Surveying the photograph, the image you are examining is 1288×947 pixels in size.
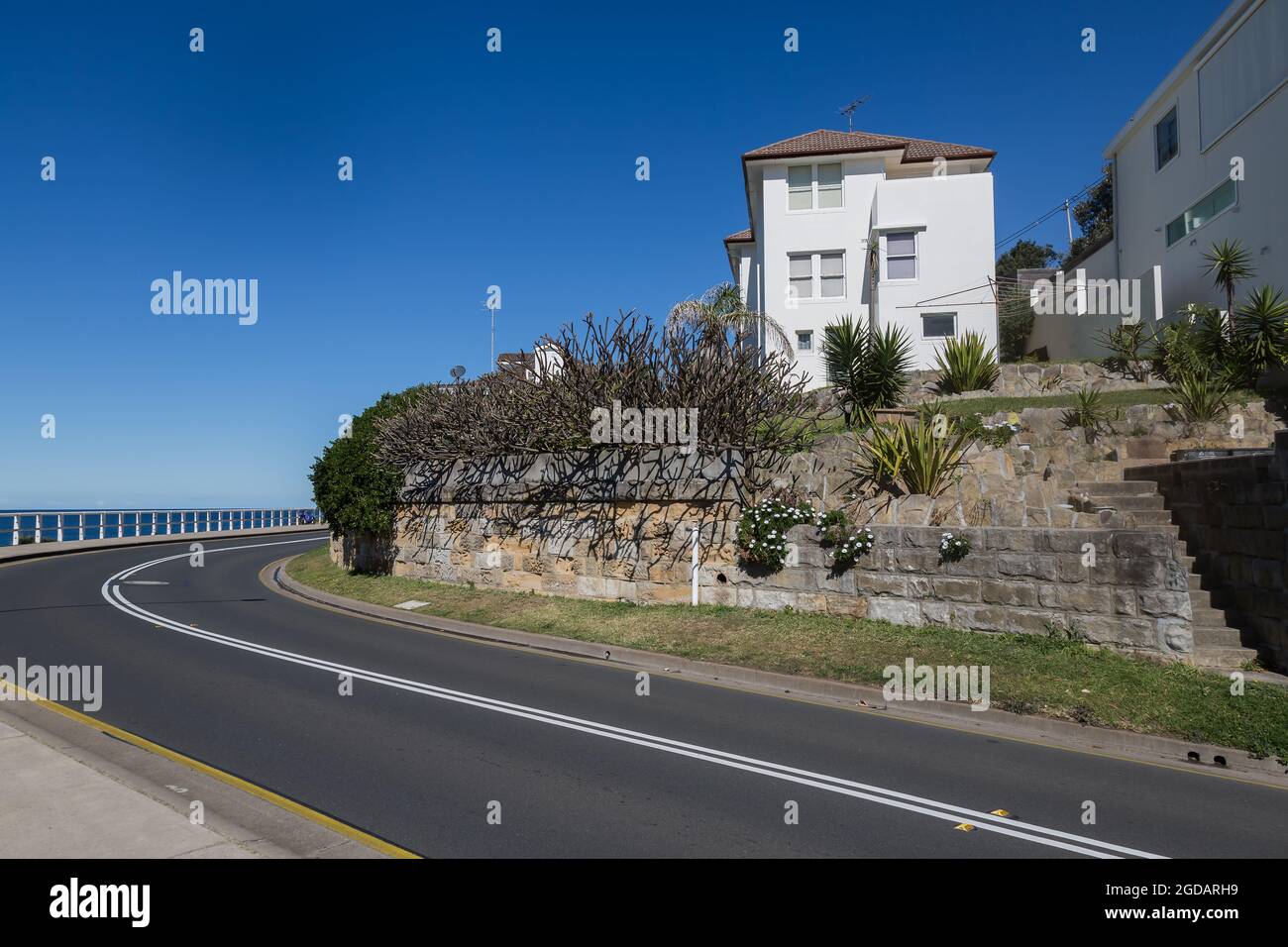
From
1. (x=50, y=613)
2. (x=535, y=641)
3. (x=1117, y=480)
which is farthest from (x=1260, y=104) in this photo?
(x=50, y=613)

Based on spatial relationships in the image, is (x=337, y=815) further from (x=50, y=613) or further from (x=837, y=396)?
(x=837, y=396)

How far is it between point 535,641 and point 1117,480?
9.54 m

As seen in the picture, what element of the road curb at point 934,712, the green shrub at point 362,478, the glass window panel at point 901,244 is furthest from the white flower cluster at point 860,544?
the glass window panel at point 901,244

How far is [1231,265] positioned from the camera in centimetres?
1758

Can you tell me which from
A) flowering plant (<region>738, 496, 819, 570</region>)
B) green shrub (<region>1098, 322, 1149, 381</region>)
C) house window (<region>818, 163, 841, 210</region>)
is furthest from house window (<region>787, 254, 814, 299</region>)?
flowering plant (<region>738, 496, 819, 570</region>)

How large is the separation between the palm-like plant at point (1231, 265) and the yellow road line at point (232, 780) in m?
18.8

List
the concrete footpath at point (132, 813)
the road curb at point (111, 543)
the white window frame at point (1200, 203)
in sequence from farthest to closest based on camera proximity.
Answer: the road curb at point (111, 543)
the white window frame at point (1200, 203)
the concrete footpath at point (132, 813)

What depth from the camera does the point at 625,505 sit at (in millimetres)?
14477

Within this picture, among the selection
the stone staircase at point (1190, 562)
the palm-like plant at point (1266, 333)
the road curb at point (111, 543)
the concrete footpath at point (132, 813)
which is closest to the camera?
the concrete footpath at point (132, 813)

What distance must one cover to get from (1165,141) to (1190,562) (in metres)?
17.1

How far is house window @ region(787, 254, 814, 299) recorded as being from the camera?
2748 centimetres

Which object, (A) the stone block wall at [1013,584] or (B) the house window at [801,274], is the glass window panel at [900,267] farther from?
(A) the stone block wall at [1013,584]

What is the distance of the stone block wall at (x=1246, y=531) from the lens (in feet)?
30.1

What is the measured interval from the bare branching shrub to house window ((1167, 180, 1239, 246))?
479 inches
